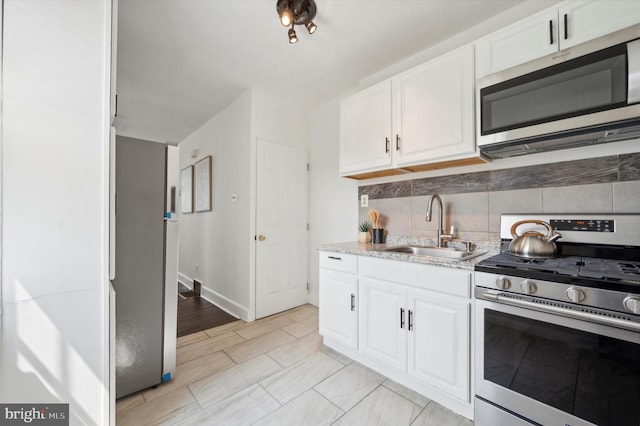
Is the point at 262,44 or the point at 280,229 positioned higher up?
the point at 262,44

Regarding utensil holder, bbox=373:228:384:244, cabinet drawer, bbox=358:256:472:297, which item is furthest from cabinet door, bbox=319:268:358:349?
utensil holder, bbox=373:228:384:244

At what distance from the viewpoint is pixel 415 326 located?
1.64m

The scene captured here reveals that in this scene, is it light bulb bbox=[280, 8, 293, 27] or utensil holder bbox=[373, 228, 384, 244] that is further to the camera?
utensil holder bbox=[373, 228, 384, 244]

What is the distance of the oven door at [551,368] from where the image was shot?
3.32 feet

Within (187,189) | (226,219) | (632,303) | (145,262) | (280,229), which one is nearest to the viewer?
(632,303)

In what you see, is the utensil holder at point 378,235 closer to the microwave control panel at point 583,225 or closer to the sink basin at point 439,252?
the sink basin at point 439,252

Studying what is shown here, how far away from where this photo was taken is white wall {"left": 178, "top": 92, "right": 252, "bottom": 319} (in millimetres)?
3006

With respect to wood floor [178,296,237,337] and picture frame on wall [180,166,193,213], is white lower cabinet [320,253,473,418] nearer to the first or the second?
wood floor [178,296,237,337]

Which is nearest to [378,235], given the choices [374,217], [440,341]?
[374,217]

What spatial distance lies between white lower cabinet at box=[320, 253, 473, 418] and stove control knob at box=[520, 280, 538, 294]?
245mm

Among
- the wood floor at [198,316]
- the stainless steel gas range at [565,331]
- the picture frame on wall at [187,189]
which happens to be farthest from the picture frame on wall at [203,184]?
the stainless steel gas range at [565,331]

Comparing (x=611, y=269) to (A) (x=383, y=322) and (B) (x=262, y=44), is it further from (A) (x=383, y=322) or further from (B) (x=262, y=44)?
(B) (x=262, y=44)

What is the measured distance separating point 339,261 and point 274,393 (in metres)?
1.00

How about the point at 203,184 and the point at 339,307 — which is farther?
the point at 203,184
